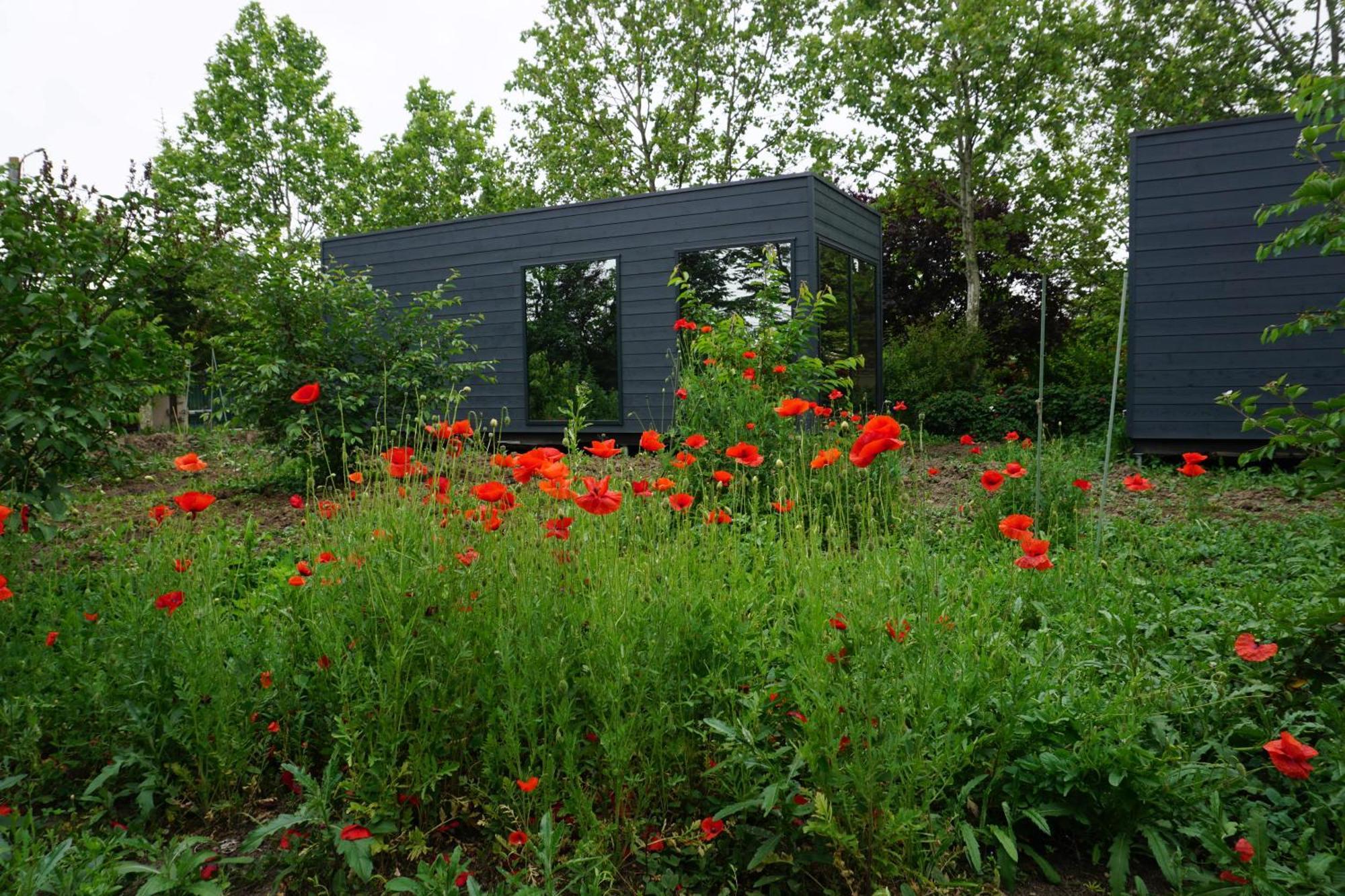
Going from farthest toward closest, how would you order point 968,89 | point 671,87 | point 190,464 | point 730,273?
point 671,87
point 968,89
point 730,273
point 190,464

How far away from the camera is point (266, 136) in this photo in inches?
746

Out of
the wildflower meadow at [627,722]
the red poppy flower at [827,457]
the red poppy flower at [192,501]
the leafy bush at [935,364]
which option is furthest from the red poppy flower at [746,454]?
the leafy bush at [935,364]

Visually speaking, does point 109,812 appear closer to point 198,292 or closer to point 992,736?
point 992,736

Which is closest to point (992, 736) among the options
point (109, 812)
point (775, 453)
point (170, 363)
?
point (109, 812)

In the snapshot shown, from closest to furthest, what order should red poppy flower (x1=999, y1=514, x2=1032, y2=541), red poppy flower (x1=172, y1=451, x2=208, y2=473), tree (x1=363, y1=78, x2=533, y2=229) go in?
1. red poppy flower (x1=999, y1=514, x2=1032, y2=541)
2. red poppy flower (x1=172, y1=451, x2=208, y2=473)
3. tree (x1=363, y1=78, x2=533, y2=229)

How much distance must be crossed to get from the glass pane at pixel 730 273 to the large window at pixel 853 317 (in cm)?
52

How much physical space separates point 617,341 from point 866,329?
314cm

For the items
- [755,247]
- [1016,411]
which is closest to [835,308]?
[755,247]

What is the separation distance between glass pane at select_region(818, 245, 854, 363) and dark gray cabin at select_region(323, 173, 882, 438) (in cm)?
2

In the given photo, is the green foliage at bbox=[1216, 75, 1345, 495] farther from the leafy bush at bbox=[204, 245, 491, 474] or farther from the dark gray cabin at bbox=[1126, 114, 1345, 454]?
the dark gray cabin at bbox=[1126, 114, 1345, 454]

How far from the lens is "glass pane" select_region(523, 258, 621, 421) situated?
8.49 meters

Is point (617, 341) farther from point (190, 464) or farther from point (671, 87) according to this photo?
point (671, 87)

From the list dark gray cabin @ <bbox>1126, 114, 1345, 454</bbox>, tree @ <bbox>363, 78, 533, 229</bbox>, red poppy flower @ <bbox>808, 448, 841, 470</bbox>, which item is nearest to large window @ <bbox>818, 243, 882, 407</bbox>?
dark gray cabin @ <bbox>1126, 114, 1345, 454</bbox>

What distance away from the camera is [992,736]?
1556mm
